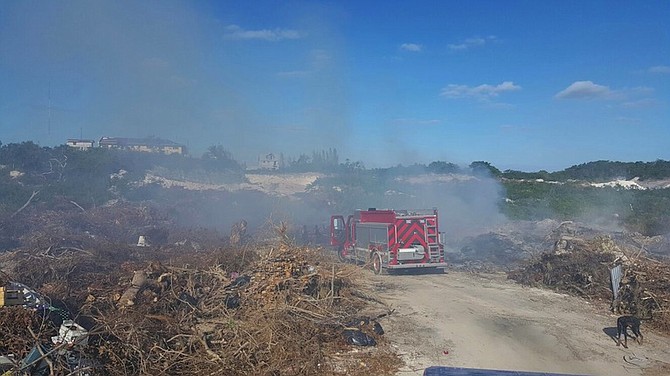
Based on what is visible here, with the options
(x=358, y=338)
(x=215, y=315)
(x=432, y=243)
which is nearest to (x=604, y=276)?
(x=432, y=243)

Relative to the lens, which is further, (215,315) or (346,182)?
(346,182)

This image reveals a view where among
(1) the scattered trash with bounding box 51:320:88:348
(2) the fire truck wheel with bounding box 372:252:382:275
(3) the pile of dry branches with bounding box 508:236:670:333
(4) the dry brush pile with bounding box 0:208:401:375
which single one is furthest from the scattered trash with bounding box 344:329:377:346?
(2) the fire truck wheel with bounding box 372:252:382:275

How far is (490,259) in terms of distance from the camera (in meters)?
19.0

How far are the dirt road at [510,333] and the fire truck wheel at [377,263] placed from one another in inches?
70.5

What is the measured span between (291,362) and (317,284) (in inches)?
124

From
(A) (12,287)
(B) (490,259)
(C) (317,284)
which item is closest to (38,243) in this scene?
(A) (12,287)

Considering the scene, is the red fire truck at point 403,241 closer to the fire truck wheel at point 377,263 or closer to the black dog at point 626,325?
the fire truck wheel at point 377,263

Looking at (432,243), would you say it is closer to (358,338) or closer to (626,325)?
(626,325)

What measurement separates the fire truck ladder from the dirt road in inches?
80.2

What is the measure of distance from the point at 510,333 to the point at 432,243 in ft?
21.1

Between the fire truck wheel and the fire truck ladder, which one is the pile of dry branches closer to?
the fire truck ladder

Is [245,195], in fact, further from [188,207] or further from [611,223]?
[611,223]

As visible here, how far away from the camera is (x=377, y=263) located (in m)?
15.9

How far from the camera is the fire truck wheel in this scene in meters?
15.7
